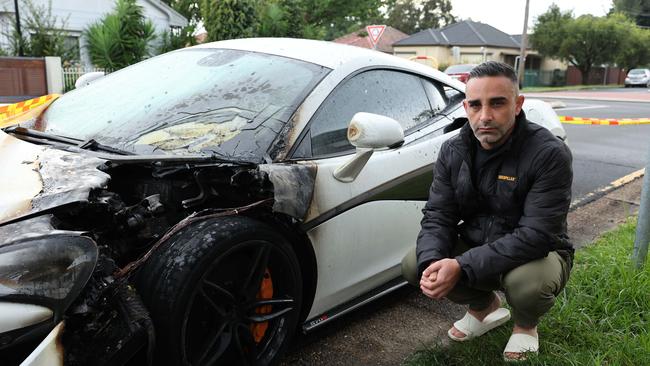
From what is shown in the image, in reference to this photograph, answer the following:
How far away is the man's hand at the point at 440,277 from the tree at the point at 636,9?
84.3 m

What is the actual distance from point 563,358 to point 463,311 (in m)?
0.74

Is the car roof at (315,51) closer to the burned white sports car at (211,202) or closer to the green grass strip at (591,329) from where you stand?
the burned white sports car at (211,202)

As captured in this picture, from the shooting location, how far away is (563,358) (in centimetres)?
231

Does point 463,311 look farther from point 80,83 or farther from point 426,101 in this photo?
point 80,83

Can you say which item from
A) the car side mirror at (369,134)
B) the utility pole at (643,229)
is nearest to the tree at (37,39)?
the car side mirror at (369,134)

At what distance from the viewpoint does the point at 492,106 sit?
2.17 metres

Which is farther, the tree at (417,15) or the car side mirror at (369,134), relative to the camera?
the tree at (417,15)

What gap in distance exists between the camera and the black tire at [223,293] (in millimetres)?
1794

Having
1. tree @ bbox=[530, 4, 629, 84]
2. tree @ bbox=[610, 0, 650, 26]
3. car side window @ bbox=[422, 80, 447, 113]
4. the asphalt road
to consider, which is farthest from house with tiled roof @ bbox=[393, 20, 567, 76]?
car side window @ bbox=[422, 80, 447, 113]

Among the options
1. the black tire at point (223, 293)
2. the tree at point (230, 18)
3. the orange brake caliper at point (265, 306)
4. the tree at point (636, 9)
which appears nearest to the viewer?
the black tire at point (223, 293)

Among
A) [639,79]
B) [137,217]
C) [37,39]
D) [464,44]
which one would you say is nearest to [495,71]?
[137,217]

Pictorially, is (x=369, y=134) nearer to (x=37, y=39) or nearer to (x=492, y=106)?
(x=492, y=106)

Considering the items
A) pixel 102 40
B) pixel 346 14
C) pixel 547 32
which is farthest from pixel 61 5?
pixel 547 32

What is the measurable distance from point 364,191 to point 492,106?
2.20 ft
